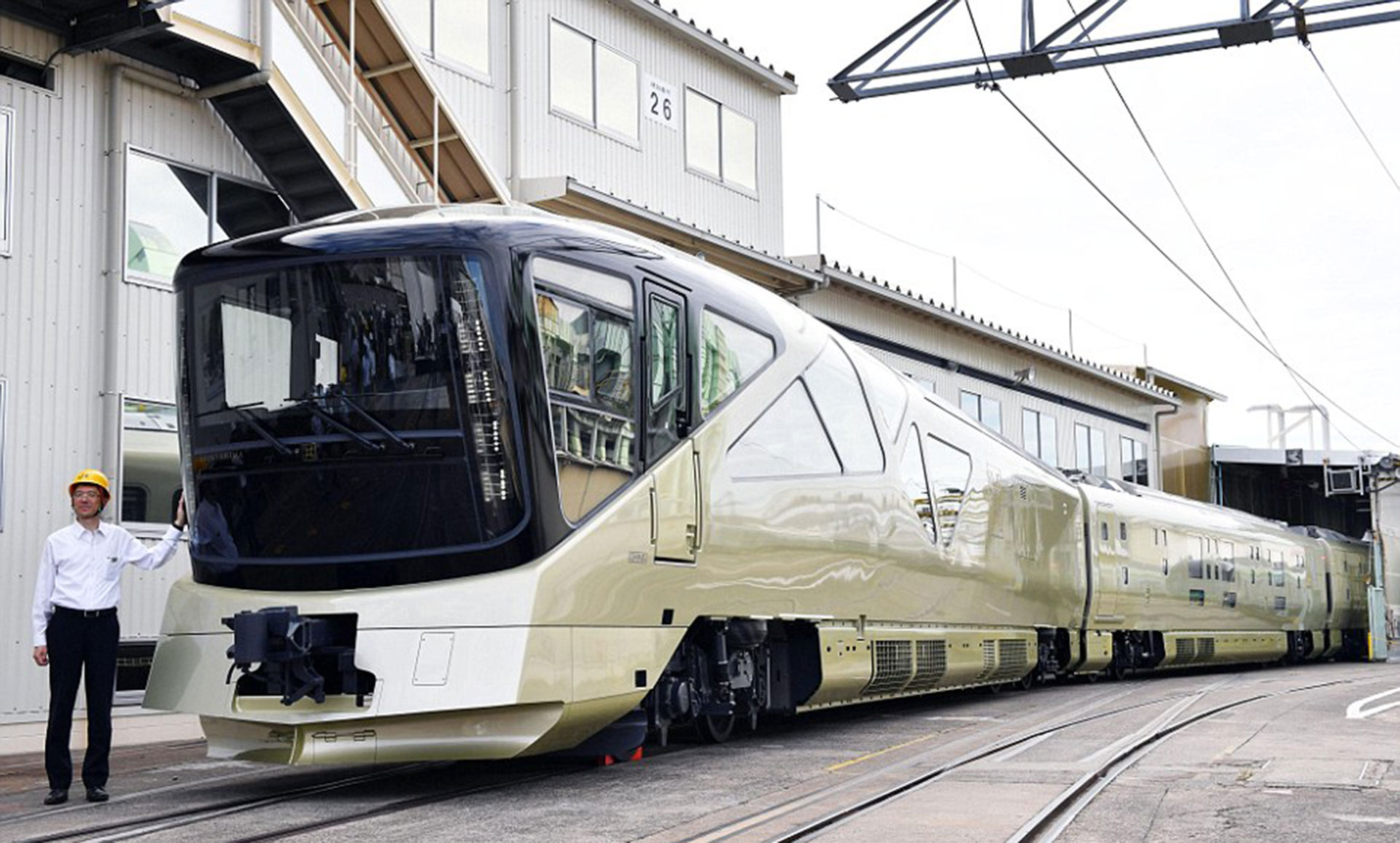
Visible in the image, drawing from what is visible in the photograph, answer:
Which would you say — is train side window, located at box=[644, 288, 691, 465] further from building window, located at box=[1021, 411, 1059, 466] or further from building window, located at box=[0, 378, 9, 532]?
building window, located at box=[1021, 411, 1059, 466]

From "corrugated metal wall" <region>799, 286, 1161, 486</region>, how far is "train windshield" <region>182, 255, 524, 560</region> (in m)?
→ 14.5

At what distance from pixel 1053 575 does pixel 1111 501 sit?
11.6 ft

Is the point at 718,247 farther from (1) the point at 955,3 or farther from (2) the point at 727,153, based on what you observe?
(1) the point at 955,3

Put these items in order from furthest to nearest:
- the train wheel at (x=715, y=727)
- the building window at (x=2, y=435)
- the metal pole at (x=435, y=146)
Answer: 1. the metal pole at (x=435, y=146)
2. the building window at (x=2, y=435)
3. the train wheel at (x=715, y=727)

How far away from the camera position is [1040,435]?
1238 inches

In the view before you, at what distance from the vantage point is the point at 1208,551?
81.1 ft

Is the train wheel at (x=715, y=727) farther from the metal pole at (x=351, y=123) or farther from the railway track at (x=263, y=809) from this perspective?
the metal pole at (x=351, y=123)

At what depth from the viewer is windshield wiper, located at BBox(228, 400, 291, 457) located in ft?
27.0

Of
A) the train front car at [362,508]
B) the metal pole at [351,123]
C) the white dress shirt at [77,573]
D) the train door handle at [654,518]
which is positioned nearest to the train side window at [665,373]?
the train door handle at [654,518]

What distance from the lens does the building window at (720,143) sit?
2094cm

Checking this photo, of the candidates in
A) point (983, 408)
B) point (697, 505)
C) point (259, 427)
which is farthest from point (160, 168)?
point (983, 408)

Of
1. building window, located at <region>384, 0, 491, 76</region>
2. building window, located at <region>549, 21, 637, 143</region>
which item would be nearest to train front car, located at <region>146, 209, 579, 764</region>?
building window, located at <region>384, 0, 491, 76</region>

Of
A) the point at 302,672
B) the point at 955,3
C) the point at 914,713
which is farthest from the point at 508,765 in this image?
the point at 955,3

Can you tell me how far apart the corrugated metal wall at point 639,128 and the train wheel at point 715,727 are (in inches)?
303
